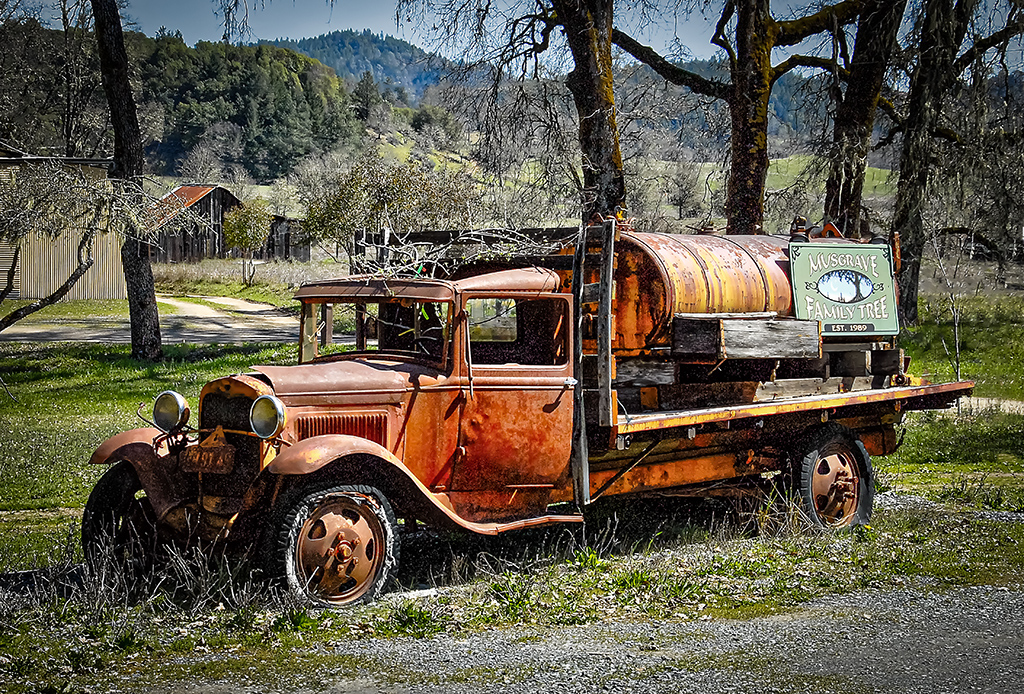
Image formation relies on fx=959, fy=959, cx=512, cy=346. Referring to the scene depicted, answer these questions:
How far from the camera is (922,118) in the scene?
20.7 meters

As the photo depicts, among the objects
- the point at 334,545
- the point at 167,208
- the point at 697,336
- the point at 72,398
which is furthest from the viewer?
the point at 72,398

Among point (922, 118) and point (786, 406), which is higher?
point (922, 118)

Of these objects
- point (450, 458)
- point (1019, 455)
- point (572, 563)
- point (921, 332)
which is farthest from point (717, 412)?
point (921, 332)

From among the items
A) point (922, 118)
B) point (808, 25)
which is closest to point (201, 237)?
point (922, 118)

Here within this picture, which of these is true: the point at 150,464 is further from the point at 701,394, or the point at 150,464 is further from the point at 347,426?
the point at 701,394

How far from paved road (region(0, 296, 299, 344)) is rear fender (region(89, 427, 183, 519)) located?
19.6 meters

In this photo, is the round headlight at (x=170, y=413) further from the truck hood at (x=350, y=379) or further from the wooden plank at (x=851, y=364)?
the wooden plank at (x=851, y=364)

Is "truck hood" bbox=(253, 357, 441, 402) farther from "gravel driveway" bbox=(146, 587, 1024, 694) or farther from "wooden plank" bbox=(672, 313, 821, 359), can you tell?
"wooden plank" bbox=(672, 313, 821, 359)

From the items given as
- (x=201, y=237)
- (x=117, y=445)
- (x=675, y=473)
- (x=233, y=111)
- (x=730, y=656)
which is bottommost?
(x=730, y=656)

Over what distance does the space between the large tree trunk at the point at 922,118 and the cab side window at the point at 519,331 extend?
12681 millimetres

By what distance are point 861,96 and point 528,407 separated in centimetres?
1492

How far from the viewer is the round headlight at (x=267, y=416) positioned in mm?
5750

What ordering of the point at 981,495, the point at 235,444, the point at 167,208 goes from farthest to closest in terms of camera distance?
the point at 167,208 → the point at 981,495 → the point at 235,444

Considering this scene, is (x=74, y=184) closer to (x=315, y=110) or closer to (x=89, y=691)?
(x=89, y=691)
